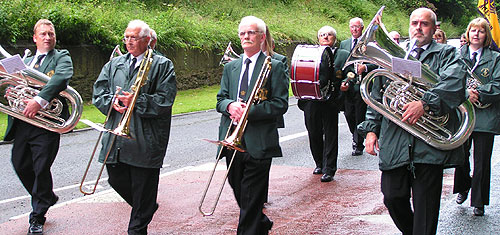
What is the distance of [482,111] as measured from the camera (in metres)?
6.64

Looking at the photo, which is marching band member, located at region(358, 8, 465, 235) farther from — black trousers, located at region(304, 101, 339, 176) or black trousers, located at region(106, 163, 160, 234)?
black trousers, located at region(304, 101, 339, 176)

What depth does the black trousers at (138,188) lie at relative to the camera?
18.0 ft

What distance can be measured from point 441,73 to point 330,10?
118 feet

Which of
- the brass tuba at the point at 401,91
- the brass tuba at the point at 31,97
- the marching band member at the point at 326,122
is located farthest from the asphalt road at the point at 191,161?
the brass tuba at the point at 401,91

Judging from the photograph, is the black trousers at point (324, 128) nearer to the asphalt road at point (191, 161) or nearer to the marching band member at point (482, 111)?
the asphalt road at point (191, 161)

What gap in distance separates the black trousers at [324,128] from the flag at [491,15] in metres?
4.98

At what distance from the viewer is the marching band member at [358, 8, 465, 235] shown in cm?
478

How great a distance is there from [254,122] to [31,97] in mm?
2317

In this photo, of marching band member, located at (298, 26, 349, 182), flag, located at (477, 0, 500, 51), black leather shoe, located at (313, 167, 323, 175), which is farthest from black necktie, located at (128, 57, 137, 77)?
flag, located at (477, 0, 500, 51)

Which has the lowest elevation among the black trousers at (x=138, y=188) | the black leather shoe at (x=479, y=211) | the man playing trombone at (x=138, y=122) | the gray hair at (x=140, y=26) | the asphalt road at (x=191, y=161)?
the asphalt road at (x=191, y=161)

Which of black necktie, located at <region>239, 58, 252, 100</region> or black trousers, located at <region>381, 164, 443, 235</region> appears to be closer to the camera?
black trousers, located at <region>381, 164, 443, 235</region>

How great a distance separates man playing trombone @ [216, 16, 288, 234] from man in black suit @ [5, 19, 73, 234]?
1.75 meters

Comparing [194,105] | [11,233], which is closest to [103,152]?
[11,233]

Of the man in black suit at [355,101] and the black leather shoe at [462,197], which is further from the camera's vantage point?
the man in black suit at [355,101]
